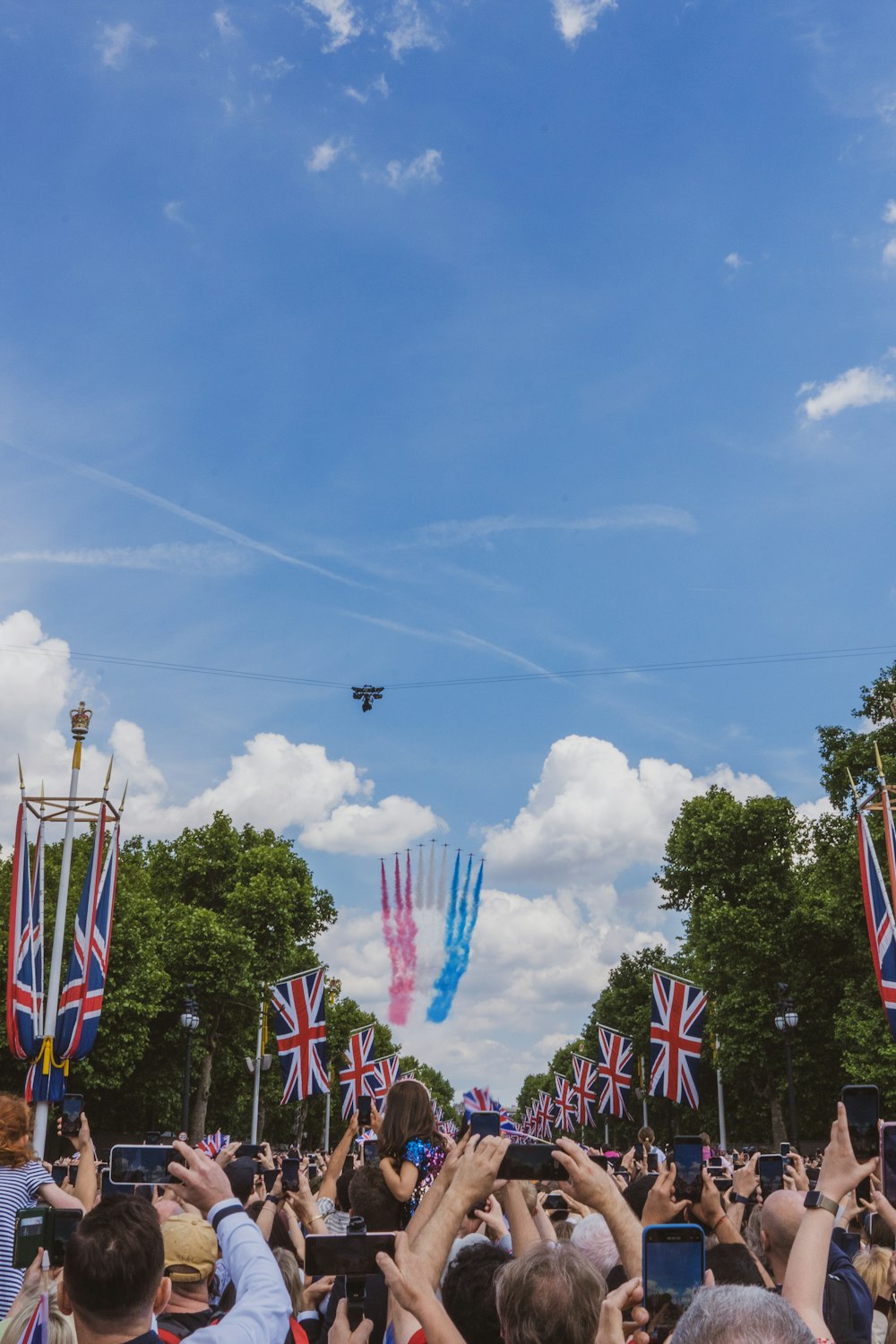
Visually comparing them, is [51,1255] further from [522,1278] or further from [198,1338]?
[522,1278]

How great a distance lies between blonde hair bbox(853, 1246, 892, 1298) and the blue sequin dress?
2.01 m

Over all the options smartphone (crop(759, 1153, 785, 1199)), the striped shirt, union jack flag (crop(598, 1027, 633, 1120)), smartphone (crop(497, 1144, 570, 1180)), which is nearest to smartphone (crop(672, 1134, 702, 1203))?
smartphone (crop(497, 1144, 570, 1180))

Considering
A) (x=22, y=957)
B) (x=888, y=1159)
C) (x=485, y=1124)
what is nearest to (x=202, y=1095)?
(x=22, y=957)

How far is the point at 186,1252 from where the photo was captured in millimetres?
4207

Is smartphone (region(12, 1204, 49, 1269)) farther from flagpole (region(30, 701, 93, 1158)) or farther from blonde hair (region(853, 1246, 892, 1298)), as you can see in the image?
flagpole (region(30, 701, 93, 1158))

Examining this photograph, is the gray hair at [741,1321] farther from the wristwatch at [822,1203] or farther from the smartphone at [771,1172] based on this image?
the smartphone at [771,1172]

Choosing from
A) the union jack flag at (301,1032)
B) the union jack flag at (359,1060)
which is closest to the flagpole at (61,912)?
the union jack flag at (301,1032)

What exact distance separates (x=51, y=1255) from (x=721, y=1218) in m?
2.58

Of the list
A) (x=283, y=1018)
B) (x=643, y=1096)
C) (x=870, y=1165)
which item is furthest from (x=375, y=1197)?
(x=643, y=1096)

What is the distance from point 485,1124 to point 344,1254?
2.08ft

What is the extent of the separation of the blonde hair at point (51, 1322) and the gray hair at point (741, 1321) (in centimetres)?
160

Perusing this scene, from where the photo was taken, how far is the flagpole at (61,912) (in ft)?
76.0

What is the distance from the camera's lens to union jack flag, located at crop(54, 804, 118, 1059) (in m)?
21.8

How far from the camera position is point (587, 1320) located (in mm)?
2814
